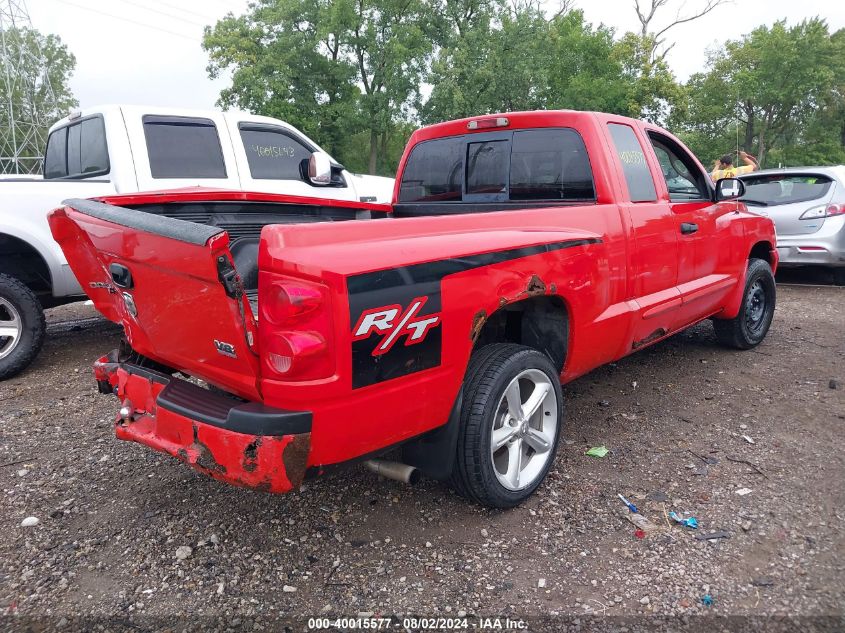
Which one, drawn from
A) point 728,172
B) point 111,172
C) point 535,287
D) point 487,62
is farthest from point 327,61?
point 535,287

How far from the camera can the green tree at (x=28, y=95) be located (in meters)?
37.8

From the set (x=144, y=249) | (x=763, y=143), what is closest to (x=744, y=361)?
(x=144, y=249)

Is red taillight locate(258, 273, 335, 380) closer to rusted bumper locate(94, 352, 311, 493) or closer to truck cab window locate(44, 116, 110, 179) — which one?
rusted bumper locate(94, 352, 311, 493)

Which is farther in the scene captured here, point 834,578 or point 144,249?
point 834,578

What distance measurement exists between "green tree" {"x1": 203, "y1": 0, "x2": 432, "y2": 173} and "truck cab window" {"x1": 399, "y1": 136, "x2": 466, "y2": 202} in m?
27.0

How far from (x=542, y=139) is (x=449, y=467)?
2061 millimetres

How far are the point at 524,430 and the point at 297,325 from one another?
134 cm

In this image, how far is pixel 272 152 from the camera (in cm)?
632

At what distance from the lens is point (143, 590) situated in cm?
231

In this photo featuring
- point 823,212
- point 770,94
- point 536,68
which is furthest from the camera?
point 770,94

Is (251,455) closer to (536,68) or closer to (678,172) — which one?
(678,172)

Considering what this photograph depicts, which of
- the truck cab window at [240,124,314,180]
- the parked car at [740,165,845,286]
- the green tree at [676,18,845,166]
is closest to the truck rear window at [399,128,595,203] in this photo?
the truck cab window at [240,124,314,180]

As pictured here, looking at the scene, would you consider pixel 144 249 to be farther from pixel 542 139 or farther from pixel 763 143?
pixel 763 143

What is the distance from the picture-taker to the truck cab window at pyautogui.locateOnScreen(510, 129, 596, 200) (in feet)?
11.3
